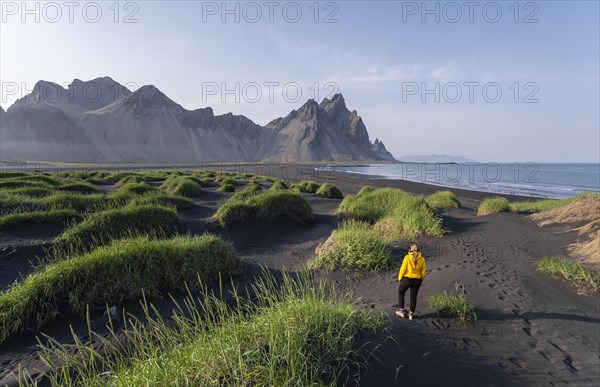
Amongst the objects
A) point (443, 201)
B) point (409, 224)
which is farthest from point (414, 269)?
point (443, 201)

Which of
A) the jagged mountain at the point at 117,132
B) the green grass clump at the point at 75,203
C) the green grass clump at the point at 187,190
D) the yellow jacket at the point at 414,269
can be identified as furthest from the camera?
the jagged mountain at the point at 117,132

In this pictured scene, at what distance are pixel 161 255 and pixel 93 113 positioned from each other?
188336mm

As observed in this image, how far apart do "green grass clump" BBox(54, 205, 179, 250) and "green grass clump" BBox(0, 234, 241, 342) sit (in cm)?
183

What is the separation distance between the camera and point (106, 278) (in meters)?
6.89

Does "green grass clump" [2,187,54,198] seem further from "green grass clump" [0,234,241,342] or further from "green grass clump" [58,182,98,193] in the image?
"green grass clump" [0,234,241,342]

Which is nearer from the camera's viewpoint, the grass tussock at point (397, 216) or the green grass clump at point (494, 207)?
the grass tussock at point (397, 216)

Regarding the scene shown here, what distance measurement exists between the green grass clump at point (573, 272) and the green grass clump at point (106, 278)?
8.73 metres

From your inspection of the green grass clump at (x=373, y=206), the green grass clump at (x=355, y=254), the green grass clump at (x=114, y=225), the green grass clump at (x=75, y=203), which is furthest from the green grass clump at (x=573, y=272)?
the green grass clump at (x=75, y=203)

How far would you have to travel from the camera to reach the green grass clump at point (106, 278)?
6.09 meters

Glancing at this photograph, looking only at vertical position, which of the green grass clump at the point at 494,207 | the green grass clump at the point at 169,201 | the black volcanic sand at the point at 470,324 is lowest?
the black volcanic sand at the point at 470,324

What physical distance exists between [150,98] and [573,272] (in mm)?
197403

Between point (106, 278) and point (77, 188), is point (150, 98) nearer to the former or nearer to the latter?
point (77, 188)

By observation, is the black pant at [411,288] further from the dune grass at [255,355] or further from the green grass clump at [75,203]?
the green grass clump at [75,203]

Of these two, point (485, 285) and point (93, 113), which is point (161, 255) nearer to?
point (485, 285)
